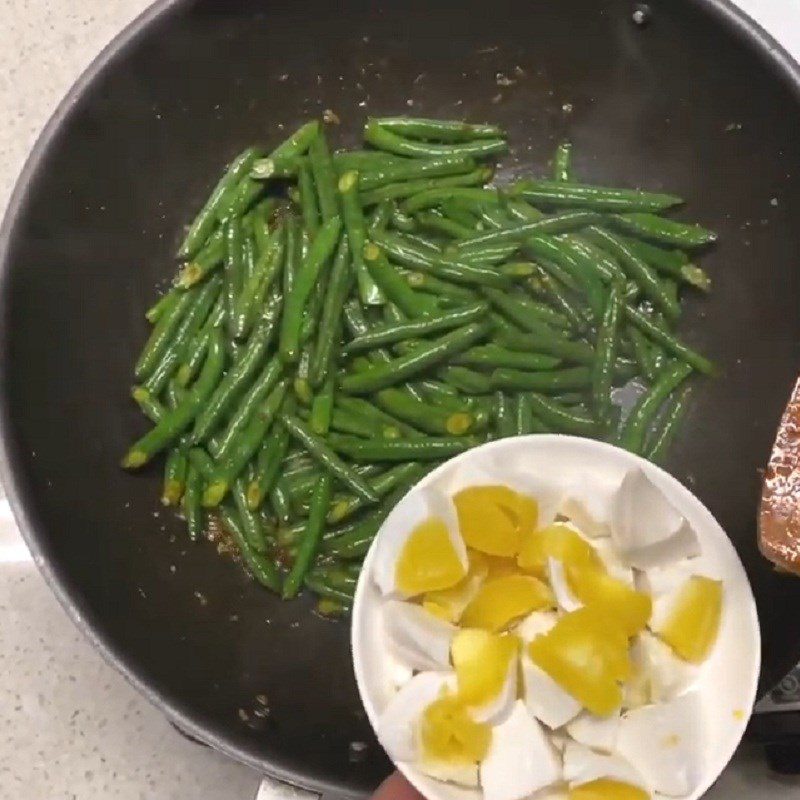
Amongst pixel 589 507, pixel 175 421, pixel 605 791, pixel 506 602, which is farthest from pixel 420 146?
pixel 605 791

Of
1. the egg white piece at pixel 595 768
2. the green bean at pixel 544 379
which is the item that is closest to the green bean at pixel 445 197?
the green bean at pixel 544 379

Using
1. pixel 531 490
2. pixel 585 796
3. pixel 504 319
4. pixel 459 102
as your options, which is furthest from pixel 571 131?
pixel 585 796

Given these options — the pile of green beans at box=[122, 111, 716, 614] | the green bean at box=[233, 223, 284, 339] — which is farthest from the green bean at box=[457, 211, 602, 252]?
the green bean at box=[233, 223, 284, 339]

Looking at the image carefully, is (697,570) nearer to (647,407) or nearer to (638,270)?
(647,407)

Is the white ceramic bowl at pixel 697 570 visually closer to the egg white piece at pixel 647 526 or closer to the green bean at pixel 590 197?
the egg white piece at pixel 647 526

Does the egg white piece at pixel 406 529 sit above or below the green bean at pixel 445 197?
below

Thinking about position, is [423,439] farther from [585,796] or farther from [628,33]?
[628,33]

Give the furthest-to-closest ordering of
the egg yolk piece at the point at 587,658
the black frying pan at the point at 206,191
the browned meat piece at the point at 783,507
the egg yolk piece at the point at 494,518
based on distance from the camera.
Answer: the black frying pan at the point at 206,191
the egg yolk piece at the point at 494,518
the egg yolk piece at the point at 587,658
the browned meat piece at the point at 783,507
